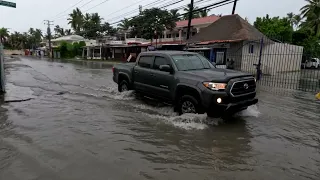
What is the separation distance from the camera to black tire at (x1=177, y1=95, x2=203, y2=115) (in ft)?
24.1

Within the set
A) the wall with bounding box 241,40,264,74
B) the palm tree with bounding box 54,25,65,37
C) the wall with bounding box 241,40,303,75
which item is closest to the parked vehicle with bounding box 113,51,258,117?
the wall with bounding box 241,40,303,75

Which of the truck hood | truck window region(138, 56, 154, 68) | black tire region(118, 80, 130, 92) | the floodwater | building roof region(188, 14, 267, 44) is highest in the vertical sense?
building roof region(188, 14, 267, 44)

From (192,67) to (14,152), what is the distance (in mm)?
4948

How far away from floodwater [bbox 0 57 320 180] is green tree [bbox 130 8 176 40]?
41251 mm

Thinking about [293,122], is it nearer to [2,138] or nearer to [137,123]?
[137,123]

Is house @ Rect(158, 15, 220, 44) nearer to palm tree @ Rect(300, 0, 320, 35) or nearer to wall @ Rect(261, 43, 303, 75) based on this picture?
palm tree @ Rect(300, 0, 320, 35)

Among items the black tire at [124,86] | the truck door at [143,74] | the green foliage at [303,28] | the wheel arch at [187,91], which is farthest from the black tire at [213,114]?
the green foliage at [303,28]

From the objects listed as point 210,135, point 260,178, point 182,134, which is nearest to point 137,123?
point 182,134

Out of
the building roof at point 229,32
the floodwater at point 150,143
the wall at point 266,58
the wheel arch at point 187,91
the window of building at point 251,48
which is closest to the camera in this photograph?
the floodwater at point 150,143

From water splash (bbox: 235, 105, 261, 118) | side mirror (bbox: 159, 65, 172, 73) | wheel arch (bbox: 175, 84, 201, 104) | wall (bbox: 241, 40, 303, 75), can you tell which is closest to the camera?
wheel arch (bbox: 175, 84, 201, 104)

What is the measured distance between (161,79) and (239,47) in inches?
778

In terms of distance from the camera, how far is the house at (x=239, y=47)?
25406 mm

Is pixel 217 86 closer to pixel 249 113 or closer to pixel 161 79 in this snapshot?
pixel 161 79

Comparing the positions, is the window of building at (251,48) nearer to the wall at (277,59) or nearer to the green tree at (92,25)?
the wall at (277,59)
